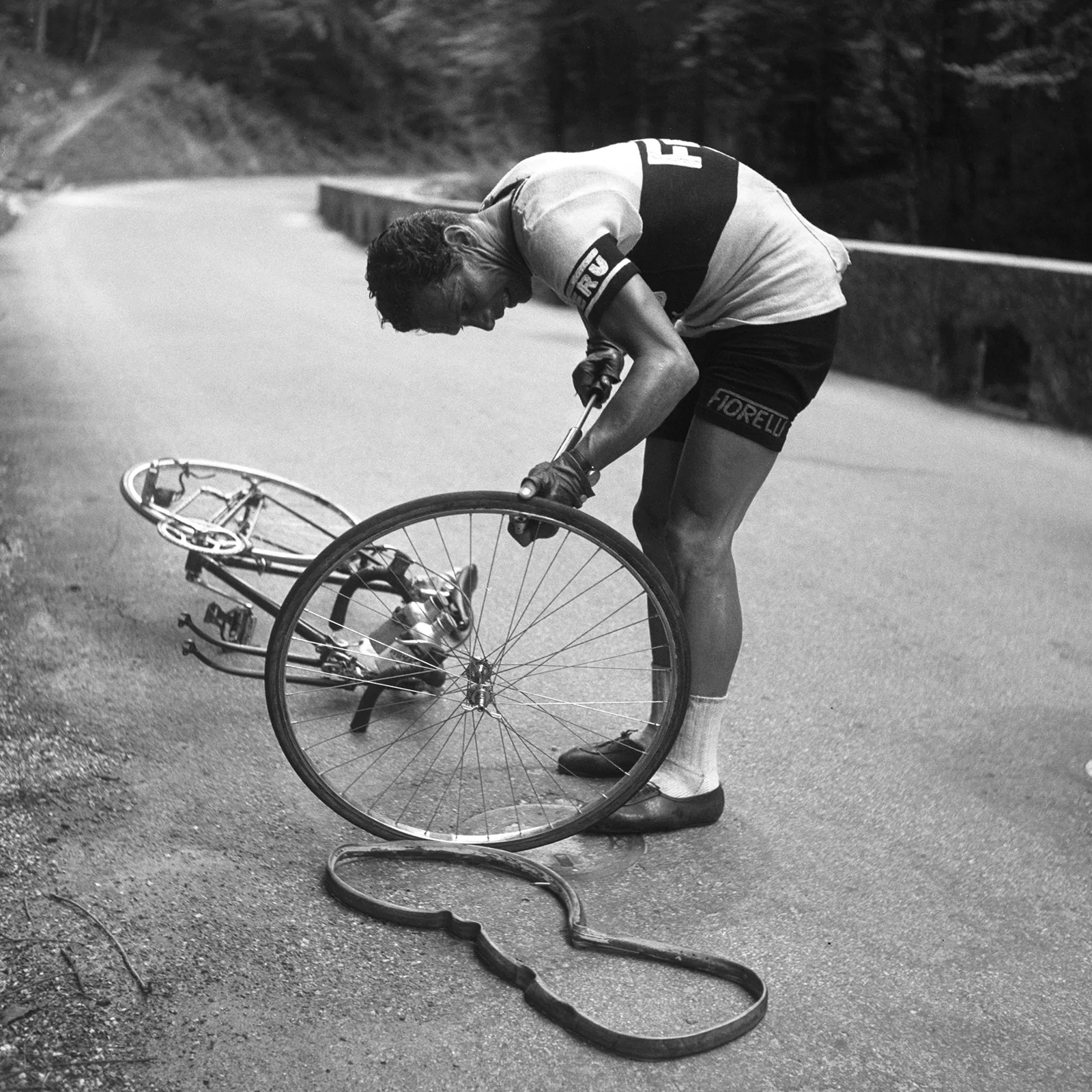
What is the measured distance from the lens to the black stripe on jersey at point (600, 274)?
2994 mm

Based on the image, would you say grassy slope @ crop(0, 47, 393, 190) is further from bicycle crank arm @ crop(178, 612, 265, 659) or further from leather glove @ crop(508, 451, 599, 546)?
leather glove @ crop(508, 451, 599, 546)

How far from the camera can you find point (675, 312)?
3.45m

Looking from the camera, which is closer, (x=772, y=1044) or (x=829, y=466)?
(x=772, y=1044)

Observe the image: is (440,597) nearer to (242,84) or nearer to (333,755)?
(333,755)

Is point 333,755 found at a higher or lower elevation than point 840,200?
higher

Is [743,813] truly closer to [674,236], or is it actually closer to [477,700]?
[477,700]

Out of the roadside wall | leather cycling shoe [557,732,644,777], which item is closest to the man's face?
leather cycling shoe [557,732,644,777]

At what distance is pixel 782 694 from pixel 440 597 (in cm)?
127

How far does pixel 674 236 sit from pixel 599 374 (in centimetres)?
34


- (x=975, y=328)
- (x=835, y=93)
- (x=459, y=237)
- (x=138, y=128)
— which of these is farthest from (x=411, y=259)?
(x=138, y=128)

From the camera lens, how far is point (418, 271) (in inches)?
124

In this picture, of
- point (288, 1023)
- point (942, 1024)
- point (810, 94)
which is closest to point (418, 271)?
point (288, 1023)

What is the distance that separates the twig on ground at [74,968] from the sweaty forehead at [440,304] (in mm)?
1467

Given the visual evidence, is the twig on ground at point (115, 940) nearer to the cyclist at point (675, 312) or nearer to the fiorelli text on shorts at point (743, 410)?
the cyclist at point (675, 312)
